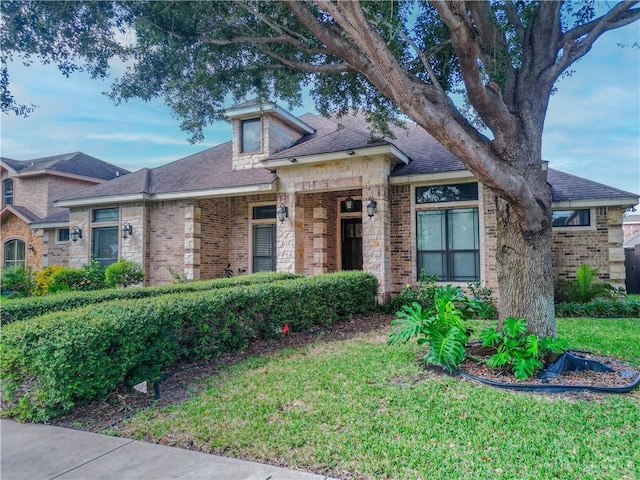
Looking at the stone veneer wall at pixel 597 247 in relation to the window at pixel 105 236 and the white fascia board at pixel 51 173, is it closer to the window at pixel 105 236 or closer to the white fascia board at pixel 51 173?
the window at pixel 105 236

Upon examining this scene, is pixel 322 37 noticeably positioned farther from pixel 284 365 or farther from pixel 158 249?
pixel 158 249

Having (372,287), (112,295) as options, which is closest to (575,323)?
(372,287)

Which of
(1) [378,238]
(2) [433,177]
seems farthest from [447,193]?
(1) [378,238]

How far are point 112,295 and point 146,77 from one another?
4.27 metres

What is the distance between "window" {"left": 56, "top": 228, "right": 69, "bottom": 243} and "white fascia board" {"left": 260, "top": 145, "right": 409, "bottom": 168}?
10.3m

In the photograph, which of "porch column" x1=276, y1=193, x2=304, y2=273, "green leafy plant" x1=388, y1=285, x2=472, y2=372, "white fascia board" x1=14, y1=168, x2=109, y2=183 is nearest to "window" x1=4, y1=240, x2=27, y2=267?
"white fascia board" x1=14, y1=168, x2=109, y2=183

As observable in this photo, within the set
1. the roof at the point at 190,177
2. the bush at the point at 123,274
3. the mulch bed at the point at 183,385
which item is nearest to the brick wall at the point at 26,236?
the roof at the point at 190,177

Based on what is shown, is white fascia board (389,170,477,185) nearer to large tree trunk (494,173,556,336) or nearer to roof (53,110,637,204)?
roof (53,110,637,204)

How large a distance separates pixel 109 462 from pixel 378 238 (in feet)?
27.6

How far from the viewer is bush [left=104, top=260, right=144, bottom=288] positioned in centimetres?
1270

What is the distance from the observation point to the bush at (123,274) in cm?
1270

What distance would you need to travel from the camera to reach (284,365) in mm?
5762

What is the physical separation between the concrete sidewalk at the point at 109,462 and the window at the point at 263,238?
10.4m

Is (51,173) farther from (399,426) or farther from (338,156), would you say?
(399,426)
